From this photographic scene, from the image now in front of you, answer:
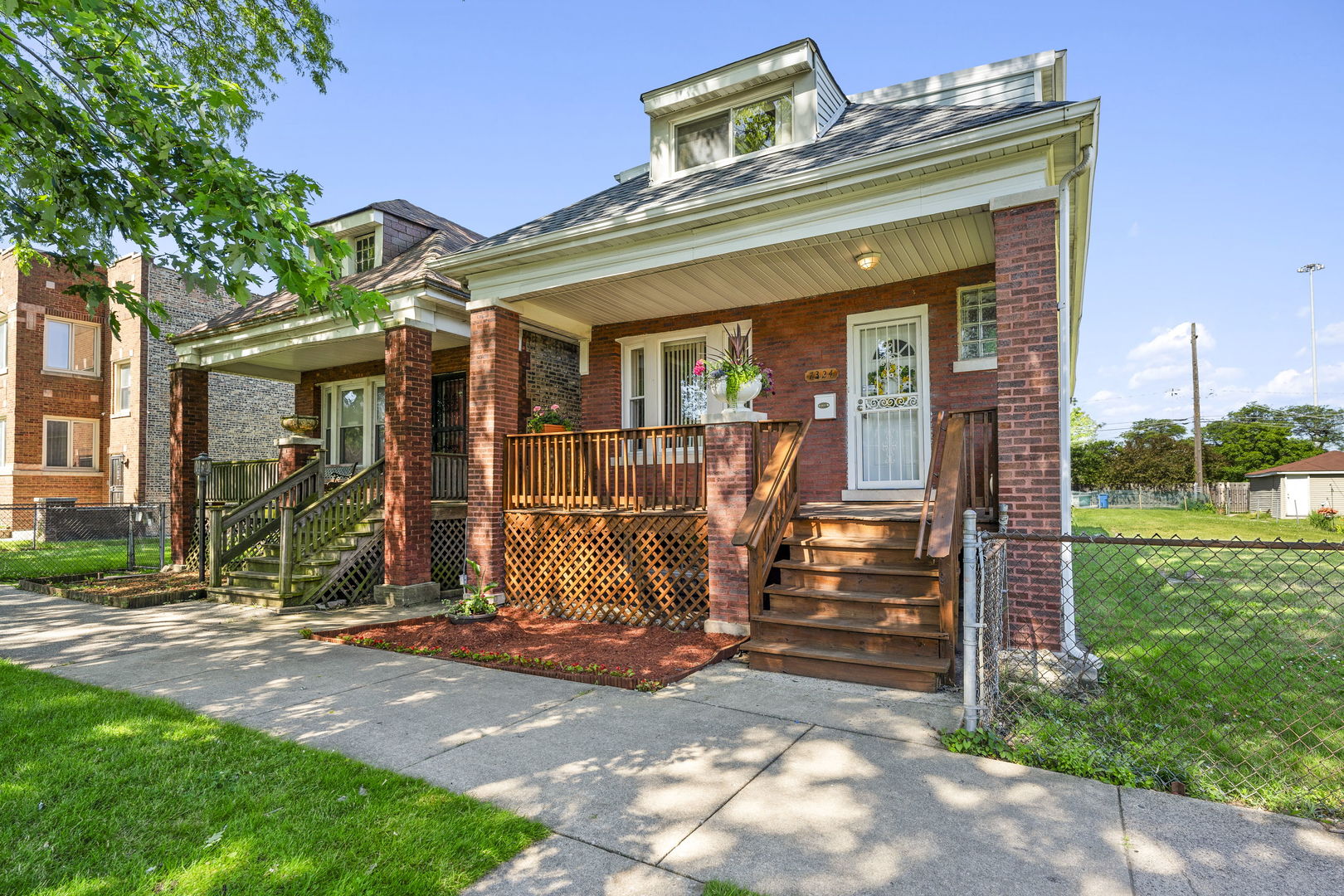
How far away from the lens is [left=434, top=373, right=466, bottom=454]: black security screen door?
1150 cm

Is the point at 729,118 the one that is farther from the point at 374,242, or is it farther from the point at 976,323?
the point at 374,242

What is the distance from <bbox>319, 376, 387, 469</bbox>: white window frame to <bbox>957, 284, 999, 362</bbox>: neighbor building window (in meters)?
9.78

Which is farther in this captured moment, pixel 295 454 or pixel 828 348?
pixel 295 454

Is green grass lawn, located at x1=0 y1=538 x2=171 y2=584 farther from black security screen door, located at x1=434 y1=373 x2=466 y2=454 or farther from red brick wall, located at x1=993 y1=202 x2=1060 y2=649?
red brick wall, located at x1=993 y1=202 x2=1060 y2=649

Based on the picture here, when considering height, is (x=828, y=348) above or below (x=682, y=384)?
above

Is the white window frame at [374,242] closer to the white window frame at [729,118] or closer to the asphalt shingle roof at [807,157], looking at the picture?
the asphalt shingle roof at [807,157]

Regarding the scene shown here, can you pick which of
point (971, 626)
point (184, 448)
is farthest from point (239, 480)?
point (971, 626)

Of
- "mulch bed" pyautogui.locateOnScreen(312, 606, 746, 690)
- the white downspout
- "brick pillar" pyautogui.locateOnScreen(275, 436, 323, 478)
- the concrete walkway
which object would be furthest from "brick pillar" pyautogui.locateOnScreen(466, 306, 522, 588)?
the white downspout

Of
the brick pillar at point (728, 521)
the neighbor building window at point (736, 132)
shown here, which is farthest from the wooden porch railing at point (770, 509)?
the neighbor building window at point (736, 132)

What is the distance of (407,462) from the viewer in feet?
29.0

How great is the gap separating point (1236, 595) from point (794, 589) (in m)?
6.85

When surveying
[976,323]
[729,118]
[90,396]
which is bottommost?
[976,323]

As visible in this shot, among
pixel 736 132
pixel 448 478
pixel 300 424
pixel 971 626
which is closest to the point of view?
pixel 971 626

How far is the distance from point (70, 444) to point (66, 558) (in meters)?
9.70
